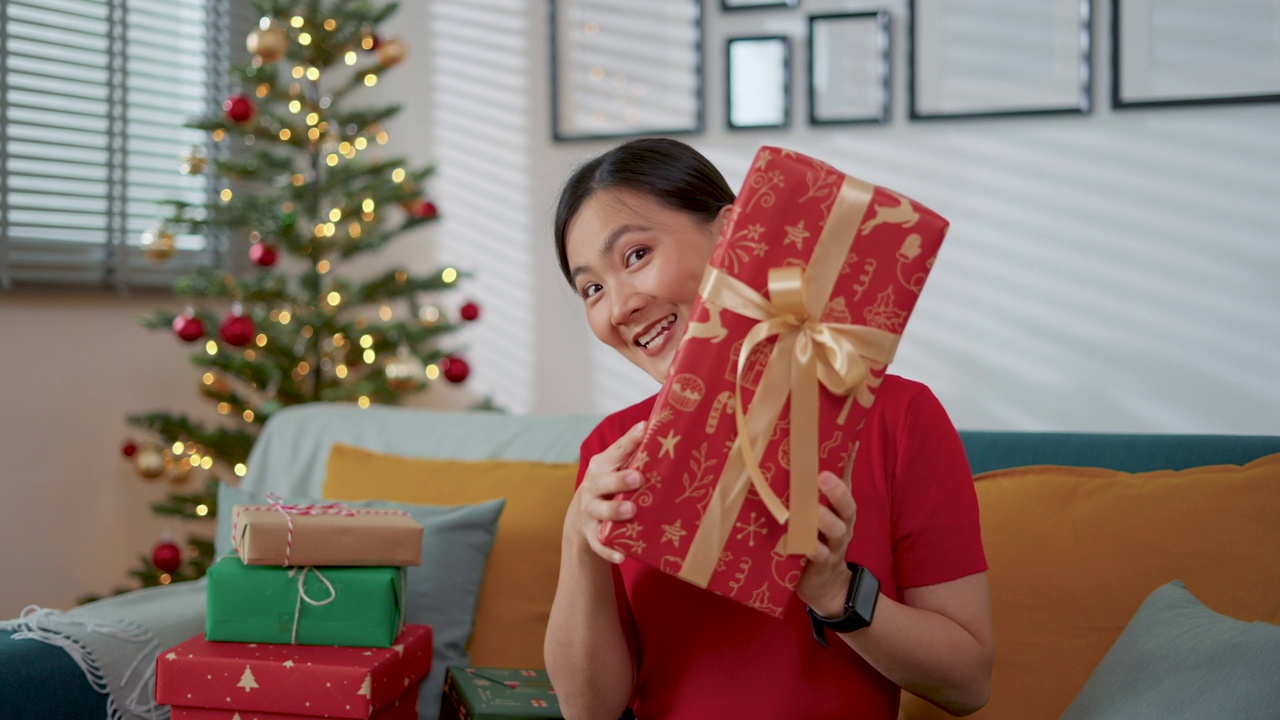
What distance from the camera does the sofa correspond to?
52.7 inches

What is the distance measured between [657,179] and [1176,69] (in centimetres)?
205

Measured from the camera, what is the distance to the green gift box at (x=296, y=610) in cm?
148

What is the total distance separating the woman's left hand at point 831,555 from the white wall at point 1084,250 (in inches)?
78.8

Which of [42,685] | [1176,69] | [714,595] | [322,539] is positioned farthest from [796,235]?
[1176,69]

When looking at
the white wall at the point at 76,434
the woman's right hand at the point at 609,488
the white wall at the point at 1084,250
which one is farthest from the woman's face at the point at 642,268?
the white wall at the point at 76,434

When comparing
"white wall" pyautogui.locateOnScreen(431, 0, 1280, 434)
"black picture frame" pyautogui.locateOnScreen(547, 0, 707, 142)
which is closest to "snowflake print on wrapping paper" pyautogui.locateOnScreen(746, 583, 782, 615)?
"white wall" pyautogui.locateOnScreen(431, 0, 1280, 434)

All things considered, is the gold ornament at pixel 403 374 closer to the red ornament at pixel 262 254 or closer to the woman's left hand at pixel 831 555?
the red ornament at pixel 262 254

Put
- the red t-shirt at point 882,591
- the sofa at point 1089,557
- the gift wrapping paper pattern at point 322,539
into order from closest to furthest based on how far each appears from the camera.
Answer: the red t-shirt at point 882,591
the sofa at point 1089,557
the gift wrapping paper pattern at point 322,539

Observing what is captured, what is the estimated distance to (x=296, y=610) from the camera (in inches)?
58.2

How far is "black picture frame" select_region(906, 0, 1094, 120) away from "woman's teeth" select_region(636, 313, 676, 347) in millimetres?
1978

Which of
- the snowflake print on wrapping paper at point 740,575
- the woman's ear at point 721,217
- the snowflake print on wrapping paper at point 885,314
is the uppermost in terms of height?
the woman's ear at point 721,217

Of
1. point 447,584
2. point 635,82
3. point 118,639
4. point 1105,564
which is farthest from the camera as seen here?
point 635,82

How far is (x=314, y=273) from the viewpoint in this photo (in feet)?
9.97

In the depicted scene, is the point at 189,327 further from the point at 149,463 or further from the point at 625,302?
the point at 625,302
